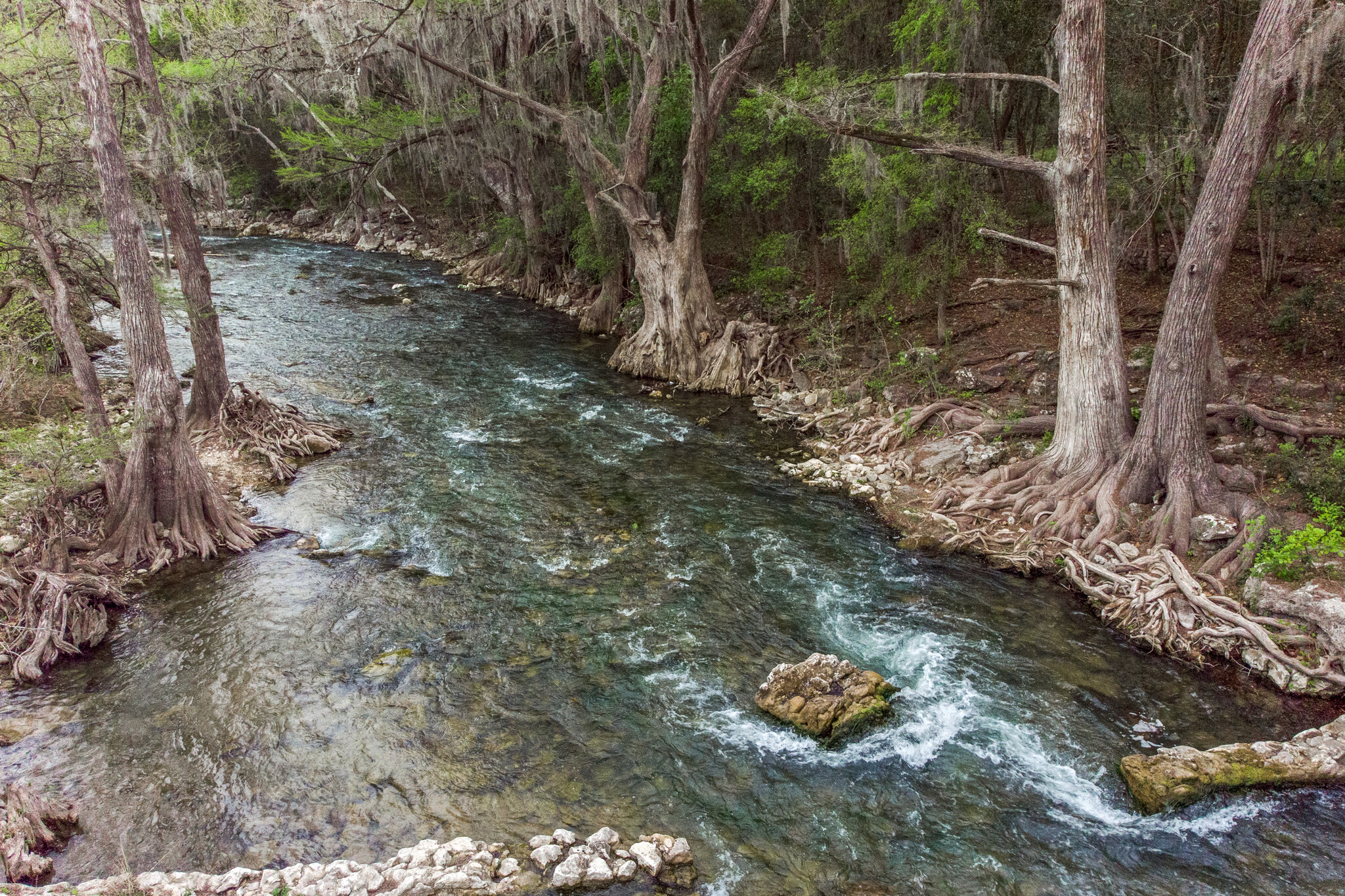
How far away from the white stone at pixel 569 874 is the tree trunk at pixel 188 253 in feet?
37.5

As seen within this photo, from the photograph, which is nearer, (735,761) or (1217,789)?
(1217,789)

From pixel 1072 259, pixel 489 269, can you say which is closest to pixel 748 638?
pixel 1072 259

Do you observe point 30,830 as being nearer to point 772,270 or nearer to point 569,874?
point 569,874

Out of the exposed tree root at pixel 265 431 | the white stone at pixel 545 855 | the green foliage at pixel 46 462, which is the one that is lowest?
the white stone at pixel 545 855

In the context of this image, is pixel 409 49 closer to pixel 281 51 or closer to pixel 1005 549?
pixel 281 51

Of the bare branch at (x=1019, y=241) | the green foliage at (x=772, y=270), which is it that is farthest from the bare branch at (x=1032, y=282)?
the green foliage at (x=772, y=270)

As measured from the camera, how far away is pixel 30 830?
5574 mm

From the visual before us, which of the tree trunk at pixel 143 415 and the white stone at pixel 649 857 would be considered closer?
the white stone at pixel 649 857

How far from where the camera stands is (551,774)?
6.63 meters

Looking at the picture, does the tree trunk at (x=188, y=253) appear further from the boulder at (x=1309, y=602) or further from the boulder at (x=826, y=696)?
the boulder at (x=1309, y=602)

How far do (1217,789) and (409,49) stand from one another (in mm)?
19083

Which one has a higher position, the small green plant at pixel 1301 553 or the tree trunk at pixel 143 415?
the tree trunk at pixel 143 415

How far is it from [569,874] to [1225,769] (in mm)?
5690

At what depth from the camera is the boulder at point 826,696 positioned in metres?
7.08
